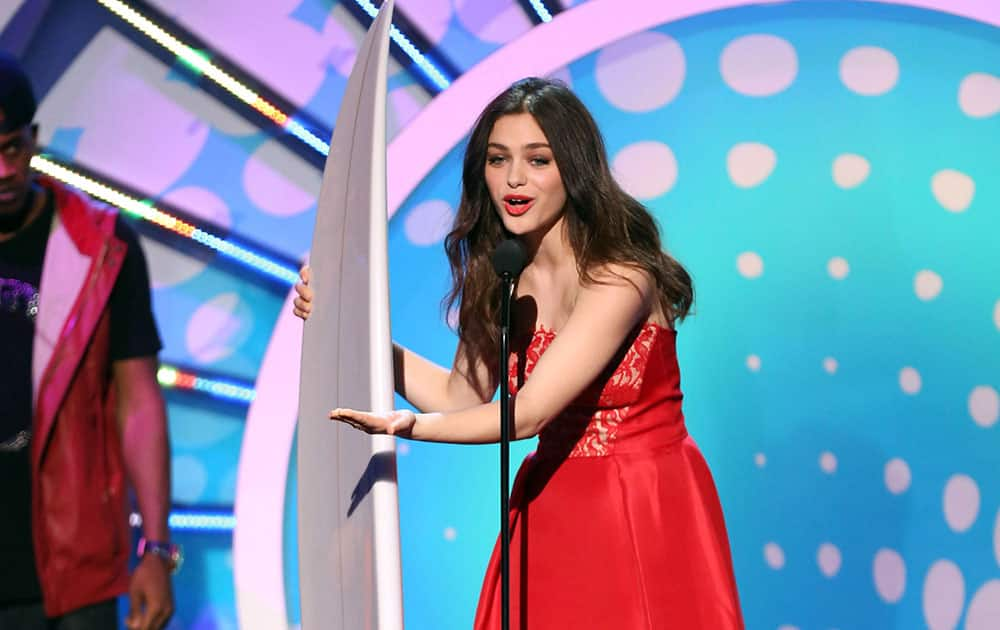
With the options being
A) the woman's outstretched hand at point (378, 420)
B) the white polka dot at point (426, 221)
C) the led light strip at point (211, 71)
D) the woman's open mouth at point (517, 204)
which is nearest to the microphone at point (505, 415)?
the woman's outstretched hand at point (378, 420)

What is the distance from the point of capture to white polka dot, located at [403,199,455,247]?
3.03 metres

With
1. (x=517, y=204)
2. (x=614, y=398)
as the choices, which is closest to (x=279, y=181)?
(x=517, y=204)

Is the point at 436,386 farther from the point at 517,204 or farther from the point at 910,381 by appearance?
the point at 910,381

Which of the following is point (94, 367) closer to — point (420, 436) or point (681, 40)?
point (420, 436)

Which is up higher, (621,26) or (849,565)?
(621,26)

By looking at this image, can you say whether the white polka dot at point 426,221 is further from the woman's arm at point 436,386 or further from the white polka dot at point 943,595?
the white polka dot at point 943,595

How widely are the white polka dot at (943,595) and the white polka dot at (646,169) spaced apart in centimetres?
113

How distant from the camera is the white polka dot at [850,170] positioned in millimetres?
2852

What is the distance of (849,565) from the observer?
9.48 ft

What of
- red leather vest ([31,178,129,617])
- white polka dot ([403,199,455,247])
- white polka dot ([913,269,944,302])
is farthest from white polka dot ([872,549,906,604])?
red leather vest ([31,178,129,617])

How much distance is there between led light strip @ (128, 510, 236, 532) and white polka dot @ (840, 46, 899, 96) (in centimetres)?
183

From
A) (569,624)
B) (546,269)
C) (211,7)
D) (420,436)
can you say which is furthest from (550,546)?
(211,7)

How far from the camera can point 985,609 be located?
2779 mm

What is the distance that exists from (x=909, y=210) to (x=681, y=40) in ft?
2.27
